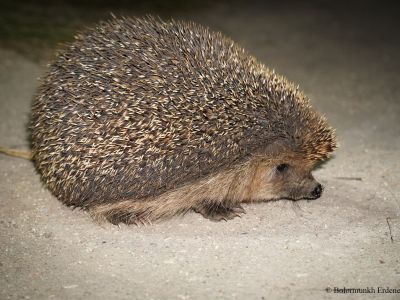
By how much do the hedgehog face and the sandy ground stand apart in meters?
0.20

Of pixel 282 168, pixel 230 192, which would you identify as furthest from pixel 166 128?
pixel 282 168

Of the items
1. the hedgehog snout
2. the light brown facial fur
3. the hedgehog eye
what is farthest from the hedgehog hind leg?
the hedgehog snout

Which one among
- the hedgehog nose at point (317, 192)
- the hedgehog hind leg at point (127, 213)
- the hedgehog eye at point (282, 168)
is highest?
the hedgehog eye at point (282, 168)

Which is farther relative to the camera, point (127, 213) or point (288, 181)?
point (288, 181)

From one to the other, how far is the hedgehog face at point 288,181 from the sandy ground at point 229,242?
20cm

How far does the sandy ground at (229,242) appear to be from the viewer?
429 cm

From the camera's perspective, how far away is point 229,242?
192 inches

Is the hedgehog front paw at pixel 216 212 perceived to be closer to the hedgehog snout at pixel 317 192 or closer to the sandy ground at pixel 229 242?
the sandy ground at pixel 229 242

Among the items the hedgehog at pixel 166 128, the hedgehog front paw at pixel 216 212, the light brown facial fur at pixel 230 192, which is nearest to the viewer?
the hedgehog at pixel 166 128

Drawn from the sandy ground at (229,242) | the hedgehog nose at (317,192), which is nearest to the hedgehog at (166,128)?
the hedgehog nose at (317,192)

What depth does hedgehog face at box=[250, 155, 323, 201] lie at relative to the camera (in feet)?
17.2

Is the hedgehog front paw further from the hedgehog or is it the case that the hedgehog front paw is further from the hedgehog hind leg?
the hedgehog hind leg

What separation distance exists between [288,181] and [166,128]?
1.37 metres

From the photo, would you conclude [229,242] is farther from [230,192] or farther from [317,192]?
[317,192]
